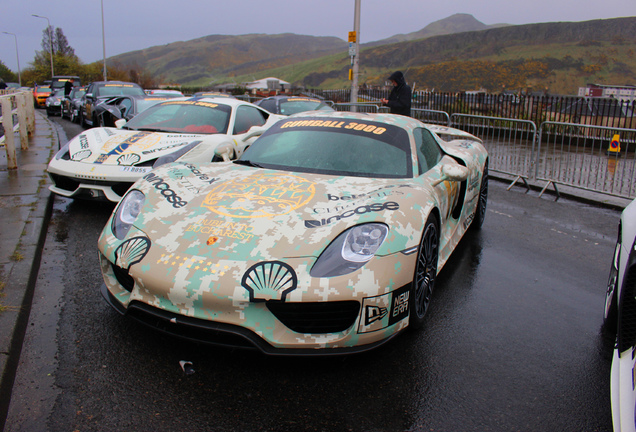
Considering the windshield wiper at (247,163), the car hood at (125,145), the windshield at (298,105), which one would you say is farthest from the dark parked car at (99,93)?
the windshield wiper at (247,163)

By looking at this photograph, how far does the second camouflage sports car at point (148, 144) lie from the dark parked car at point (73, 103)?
12429mm

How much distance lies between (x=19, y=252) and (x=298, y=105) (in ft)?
29.9

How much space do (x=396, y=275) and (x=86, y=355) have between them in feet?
5.94

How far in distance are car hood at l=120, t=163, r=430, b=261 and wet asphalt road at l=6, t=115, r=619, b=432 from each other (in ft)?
2.17

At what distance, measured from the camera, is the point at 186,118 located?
6.97 meters

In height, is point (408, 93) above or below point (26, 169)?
above

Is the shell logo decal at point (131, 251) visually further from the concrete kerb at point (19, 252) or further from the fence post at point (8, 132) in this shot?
the fence post at point (8, 132)

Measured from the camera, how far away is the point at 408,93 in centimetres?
921

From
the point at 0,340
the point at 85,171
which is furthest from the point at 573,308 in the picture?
the point at 85,171

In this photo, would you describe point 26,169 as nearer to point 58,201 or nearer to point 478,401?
point 58,201

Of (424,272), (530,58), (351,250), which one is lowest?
(424,272)

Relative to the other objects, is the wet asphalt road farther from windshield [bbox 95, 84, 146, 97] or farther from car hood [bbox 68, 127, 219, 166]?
windshield [bbox 95, 84, 146, 97]

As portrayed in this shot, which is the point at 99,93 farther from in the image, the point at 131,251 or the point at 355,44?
the point at 131,251

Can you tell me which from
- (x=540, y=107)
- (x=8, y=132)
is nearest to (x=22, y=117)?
(x=8, y=132)
